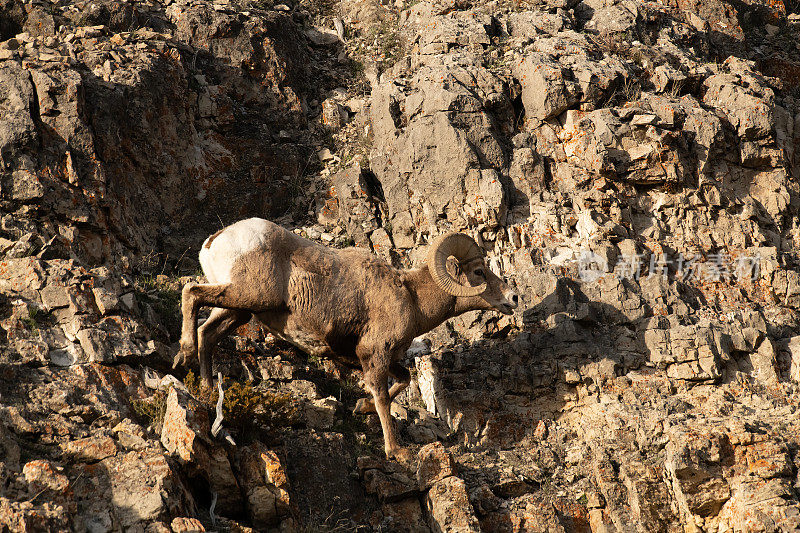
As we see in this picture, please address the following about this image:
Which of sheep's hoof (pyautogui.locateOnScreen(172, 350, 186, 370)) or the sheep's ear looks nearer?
sheep's hoof (pyautogui.locateOnScreen(172, 350, 186, 370))

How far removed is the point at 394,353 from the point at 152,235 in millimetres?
4791

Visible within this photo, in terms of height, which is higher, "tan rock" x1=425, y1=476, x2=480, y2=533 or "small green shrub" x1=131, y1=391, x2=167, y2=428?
"small green shrub" x1=131, y1=391, x2=167, y2=428

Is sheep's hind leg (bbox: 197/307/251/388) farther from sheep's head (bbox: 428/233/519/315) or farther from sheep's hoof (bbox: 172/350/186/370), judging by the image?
sheep's head (bbox: 428/233/519/315)

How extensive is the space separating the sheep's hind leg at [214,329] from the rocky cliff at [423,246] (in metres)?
0.36

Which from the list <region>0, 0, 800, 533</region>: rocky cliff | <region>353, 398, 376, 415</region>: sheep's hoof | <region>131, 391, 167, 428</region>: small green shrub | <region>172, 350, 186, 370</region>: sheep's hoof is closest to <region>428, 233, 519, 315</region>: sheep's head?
<region>0, 0, 800, 533</region>: rocky cliff

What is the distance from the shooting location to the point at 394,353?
10.9m

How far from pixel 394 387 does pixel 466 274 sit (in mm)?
1880

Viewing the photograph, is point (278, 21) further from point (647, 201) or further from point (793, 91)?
point (793, 91)

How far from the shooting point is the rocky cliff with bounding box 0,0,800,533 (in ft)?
29.0

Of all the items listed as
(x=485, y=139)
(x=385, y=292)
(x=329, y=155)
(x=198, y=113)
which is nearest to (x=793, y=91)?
(x=485, y=139)

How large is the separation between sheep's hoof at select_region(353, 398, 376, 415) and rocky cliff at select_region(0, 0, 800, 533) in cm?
9

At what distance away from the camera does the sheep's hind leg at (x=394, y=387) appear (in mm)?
10977

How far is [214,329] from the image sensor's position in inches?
413

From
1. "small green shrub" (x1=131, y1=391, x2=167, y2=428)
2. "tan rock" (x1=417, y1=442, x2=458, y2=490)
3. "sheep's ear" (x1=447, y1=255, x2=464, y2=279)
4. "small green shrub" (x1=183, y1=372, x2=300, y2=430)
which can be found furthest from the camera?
"sheep's ear" (x1=447, y1=255, x2=464, y2=279)
